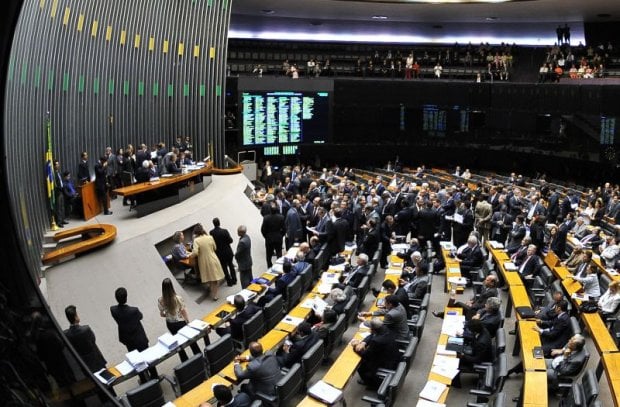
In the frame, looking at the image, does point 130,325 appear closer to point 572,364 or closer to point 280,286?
point 280,286

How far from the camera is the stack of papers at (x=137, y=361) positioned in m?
6.97

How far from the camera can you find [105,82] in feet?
47.5

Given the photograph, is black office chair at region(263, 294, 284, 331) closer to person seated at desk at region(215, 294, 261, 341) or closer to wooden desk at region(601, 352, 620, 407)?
person seated at desk at region(215, 294, 261, 341)

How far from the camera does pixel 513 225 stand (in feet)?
42.1

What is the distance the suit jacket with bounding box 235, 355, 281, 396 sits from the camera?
6.38 m

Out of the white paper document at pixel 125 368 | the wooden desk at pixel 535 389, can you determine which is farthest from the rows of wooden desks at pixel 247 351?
the wooden desk at pixel 535 389

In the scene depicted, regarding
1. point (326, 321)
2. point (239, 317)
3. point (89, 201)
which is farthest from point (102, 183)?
point (326, 321)

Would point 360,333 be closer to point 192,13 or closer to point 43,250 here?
point 43,250

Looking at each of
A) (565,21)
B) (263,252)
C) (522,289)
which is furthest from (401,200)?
(565,21)

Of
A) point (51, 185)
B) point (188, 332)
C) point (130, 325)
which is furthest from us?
point (51, 185)

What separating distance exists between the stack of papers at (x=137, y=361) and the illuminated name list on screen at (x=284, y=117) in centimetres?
1487

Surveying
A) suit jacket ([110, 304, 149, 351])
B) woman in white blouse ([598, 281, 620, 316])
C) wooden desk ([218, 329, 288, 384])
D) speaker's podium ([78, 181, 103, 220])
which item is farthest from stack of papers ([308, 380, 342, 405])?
speaker's podium ([78, 181, 103, 220])

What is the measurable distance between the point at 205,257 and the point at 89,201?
3.17 m

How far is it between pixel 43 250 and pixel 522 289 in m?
7.37
